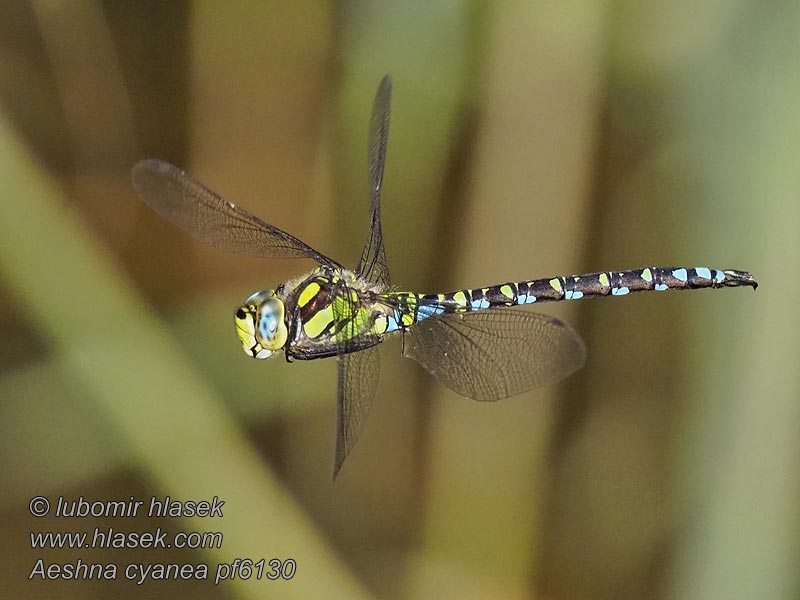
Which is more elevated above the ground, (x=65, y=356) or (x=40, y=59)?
(x=40, y=59)

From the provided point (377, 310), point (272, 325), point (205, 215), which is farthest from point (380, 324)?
point (205, 215)

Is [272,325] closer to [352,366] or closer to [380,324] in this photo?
[352,366]

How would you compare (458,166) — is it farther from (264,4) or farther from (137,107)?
(137,107)


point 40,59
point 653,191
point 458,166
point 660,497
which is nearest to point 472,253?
point 458,166

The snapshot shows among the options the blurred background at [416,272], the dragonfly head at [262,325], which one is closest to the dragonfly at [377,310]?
the dragonfly head at [262,325]

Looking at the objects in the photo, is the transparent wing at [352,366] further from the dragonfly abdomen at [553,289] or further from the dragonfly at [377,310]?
the dragonfly abdomen at [553,289]

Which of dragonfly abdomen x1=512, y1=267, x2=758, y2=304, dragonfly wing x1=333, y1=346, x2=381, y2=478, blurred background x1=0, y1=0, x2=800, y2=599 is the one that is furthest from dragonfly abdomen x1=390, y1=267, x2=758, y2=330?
dragonfly wing x1=333, y1=346, x2=381, y2=478

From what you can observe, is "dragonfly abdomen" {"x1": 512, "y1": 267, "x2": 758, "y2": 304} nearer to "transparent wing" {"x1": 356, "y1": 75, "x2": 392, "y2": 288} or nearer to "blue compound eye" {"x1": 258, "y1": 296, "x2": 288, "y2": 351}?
"transparent wing" {"x1": 356, "y1": 75, "x2": 392, "y2": 288}
